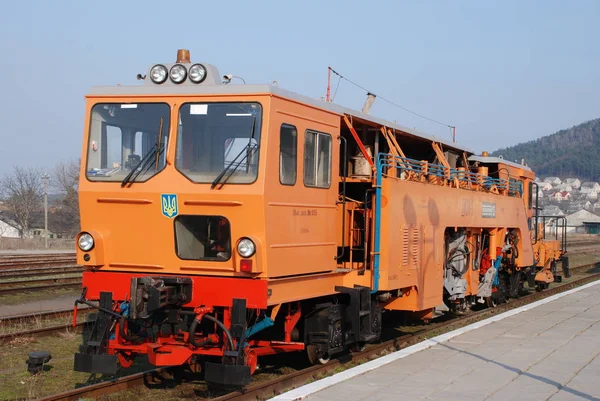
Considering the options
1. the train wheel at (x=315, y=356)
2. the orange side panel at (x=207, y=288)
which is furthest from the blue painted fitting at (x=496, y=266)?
the orange side panel at (x=207, y=288)

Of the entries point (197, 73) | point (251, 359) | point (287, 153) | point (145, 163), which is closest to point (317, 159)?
point (287, 153)

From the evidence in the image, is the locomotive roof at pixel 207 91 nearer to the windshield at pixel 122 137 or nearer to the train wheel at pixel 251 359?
the windshield at pixel 122 137

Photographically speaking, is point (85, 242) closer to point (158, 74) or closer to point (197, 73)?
point (158, 74)

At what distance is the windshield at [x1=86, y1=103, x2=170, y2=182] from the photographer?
28.7ft

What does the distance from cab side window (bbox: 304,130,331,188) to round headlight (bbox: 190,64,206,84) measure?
1396mm

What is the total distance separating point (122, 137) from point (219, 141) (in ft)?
4.19

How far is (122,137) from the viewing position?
897 cm

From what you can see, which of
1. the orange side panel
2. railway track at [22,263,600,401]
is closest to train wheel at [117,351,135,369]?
railway track at [22,263,600,401]

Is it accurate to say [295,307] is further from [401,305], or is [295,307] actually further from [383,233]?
[401,305]

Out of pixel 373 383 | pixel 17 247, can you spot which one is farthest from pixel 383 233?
pixel 17 247

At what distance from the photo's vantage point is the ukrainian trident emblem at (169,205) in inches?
334

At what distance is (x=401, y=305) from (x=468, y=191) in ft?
11.4

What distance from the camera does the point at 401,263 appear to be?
10961 millimetres

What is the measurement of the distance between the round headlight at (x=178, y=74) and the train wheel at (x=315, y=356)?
373cm
